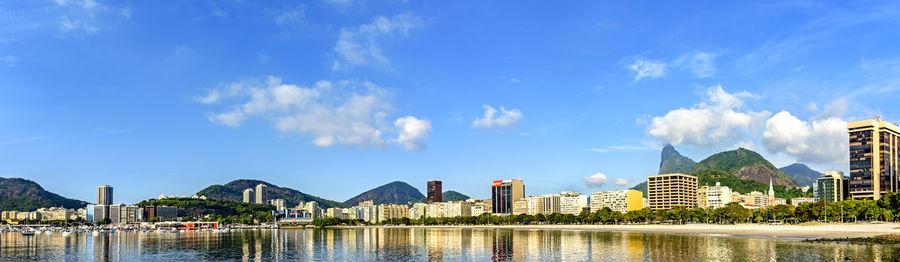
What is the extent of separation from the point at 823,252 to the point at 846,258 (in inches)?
302

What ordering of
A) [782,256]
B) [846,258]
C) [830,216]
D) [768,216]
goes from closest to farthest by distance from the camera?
[846,258], [782,256], [830,216], [768,216]

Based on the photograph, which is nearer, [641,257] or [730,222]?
[641,257]

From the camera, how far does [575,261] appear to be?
67062 mm

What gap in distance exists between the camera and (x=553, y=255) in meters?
75.4

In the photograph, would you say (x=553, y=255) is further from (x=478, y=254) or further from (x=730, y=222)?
(x=730, y=222)

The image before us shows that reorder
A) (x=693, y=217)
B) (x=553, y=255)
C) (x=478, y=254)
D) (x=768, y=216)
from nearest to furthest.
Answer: (x=553, y=255) < (x=478, y=254) < (x=768, y=216) < (x=693, y=217)

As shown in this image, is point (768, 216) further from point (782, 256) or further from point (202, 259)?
point (202, 259)

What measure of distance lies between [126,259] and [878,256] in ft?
292

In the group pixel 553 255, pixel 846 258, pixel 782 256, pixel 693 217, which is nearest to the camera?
pixel 846 258

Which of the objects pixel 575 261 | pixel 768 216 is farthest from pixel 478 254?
pixel 768 216

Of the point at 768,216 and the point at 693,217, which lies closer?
the point at 768,216

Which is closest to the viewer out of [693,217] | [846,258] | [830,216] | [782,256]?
[846,258]

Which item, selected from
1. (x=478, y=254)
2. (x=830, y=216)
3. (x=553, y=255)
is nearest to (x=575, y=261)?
(x=553, y=255)

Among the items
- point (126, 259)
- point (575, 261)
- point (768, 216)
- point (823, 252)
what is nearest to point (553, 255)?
point (575, 261)
